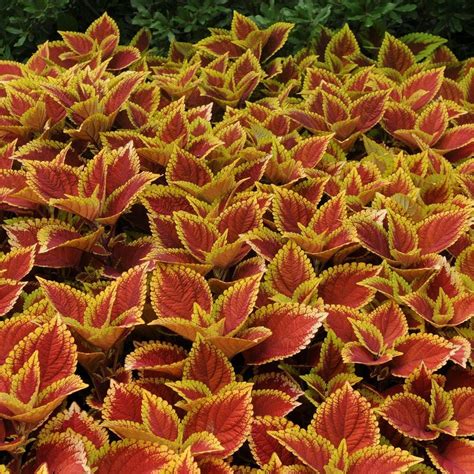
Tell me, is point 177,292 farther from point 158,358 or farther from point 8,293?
point 8,293

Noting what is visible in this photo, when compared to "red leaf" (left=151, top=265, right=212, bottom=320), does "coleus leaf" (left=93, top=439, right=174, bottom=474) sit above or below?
below

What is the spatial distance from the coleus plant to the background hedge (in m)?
0.56

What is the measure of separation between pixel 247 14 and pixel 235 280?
78.5 inches

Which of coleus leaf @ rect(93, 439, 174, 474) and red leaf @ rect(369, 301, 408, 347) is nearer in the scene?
coleus leaf @ rect(93, 439, 174, 474)

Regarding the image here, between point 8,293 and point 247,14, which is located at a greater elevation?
point 247,14

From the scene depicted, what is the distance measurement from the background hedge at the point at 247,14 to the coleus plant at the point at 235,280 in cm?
56

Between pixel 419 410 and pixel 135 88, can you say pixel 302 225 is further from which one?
pixel 135 88

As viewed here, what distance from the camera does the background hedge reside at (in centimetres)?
323

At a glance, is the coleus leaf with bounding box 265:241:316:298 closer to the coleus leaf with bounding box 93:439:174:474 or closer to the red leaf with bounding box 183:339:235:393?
the red leaf with bounding box 183:339:235:393

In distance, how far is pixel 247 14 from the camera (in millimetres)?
3523

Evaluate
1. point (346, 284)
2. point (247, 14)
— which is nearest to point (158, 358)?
point (346, 284)

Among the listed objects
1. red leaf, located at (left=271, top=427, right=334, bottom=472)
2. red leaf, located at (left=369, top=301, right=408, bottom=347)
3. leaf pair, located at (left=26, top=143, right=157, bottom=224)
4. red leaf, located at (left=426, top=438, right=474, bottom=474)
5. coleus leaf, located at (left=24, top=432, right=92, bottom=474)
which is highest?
leaf pair, located at (left=26, top=143, right=157, bottom=224)

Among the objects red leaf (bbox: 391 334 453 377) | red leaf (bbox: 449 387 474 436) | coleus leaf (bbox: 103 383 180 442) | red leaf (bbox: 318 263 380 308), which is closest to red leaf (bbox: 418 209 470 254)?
red leaf (bbox: 318 263 380 308)

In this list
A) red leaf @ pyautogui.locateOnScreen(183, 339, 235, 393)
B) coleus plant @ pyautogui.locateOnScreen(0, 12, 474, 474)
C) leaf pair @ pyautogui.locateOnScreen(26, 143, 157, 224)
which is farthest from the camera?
leaf pair @ pyautogui.locateOnScreen(26, 143, 157, 224)
